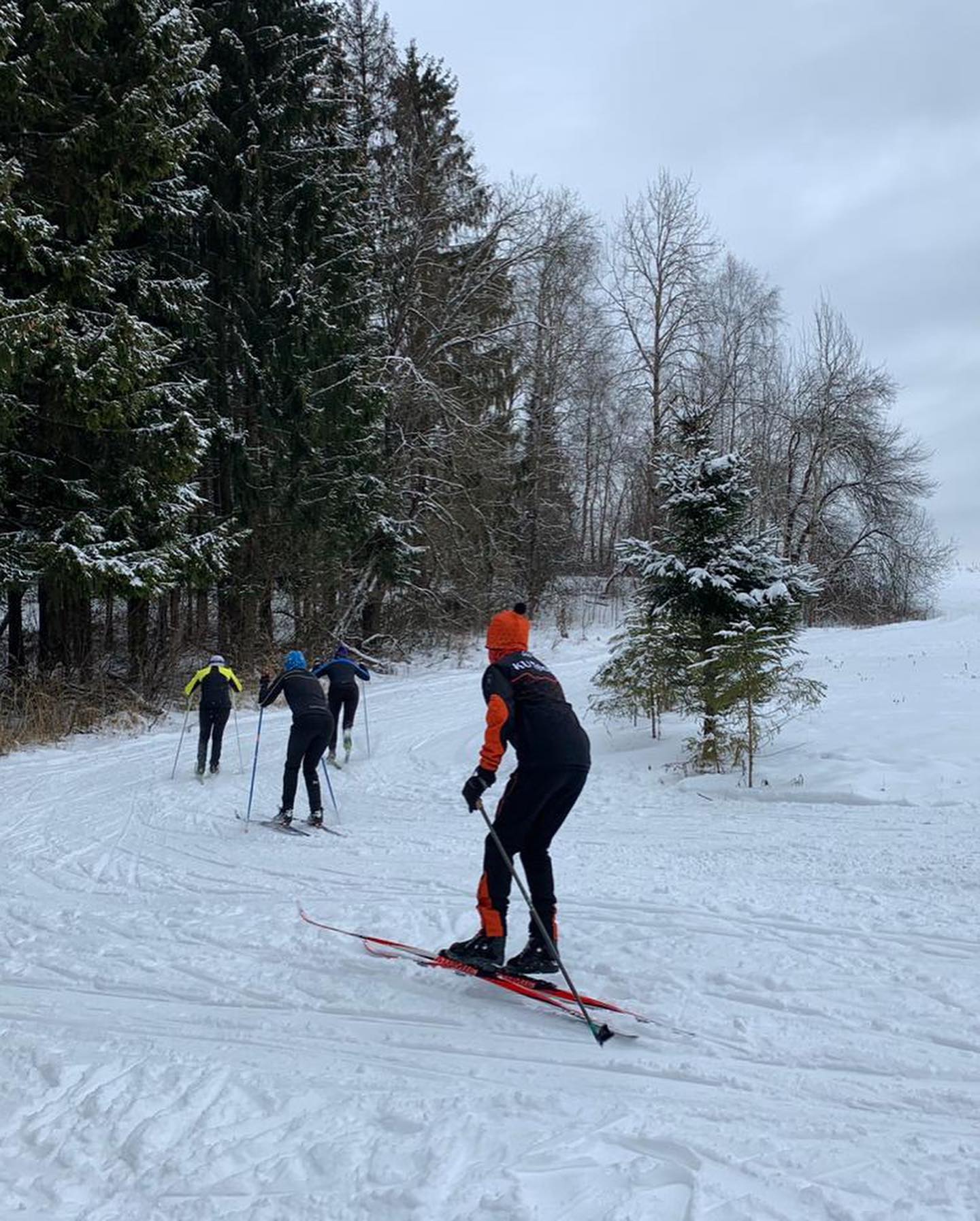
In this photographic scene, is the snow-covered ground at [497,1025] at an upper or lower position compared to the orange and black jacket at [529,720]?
lower

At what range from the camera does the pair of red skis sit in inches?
162

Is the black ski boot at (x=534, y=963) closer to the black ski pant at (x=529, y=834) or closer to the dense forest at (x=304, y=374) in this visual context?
the black ski pant at (x=529, y=834)

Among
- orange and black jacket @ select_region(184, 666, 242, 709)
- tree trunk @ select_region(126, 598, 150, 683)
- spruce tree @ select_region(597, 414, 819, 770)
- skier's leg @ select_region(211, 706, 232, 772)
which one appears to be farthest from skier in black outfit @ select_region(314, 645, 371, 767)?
tree trunk @ select_region(126, 598, 150, 683)

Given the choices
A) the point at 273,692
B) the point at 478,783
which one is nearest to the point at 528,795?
the point at 478,783

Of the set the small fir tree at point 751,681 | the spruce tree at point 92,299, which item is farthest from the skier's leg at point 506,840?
the spruce tree at point 92,299

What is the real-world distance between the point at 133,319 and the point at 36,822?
8.08 m

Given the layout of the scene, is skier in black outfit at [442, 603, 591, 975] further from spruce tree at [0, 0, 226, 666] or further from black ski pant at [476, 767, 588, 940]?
spruce tree at [0, 0, 226, 666]

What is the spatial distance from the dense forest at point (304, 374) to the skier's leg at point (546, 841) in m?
6.40

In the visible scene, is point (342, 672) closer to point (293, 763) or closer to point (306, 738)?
point (306, 738)

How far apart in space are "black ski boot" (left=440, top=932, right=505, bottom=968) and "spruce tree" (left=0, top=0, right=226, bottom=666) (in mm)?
10636

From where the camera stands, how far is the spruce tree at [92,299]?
41.6 ft

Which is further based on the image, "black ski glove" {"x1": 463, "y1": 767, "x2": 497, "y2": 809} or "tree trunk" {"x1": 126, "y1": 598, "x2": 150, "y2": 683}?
"tree trunk" {"x1": 126, "y1": 598, "x2": 150, "y2": 683}

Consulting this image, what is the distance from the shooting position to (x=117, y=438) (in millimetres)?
14688

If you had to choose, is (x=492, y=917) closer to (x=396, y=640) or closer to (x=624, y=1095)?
(x=624, y=1095)
